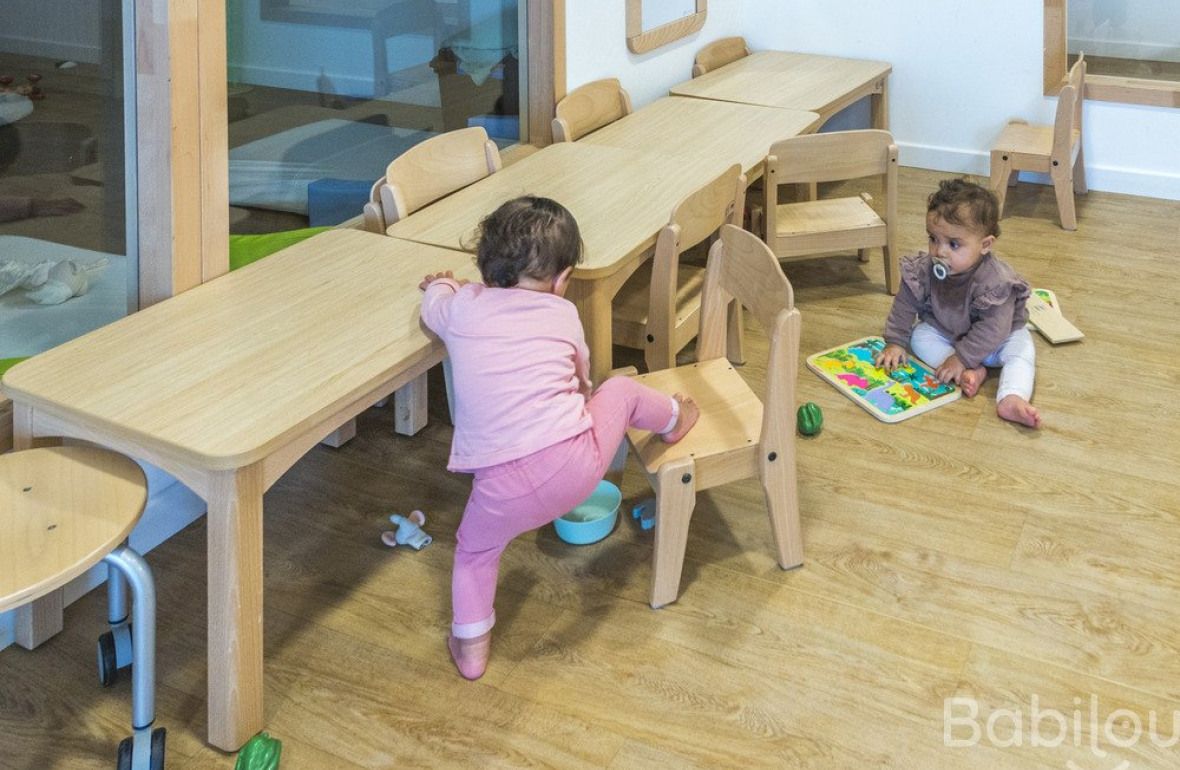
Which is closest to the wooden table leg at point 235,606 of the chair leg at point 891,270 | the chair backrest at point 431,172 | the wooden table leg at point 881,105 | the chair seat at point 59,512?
the chair seat at point 59,512

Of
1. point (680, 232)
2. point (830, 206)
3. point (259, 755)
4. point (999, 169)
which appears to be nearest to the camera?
point (259, 755)

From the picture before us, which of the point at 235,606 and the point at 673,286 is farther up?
the point at 673,286

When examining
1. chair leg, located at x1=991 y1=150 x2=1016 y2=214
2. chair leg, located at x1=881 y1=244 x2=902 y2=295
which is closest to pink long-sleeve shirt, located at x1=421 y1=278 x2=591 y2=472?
chair leg, located at x1=881 y1=244 x2=902 y2=295

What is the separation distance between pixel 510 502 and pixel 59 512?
2.13ft

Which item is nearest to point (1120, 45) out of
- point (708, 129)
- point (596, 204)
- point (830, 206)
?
point (830, 206)

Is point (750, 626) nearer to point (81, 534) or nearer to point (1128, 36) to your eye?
point (81, 534)

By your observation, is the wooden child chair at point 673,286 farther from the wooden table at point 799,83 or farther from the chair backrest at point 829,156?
the wooden table at point 799,83

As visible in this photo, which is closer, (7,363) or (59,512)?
(59,512)

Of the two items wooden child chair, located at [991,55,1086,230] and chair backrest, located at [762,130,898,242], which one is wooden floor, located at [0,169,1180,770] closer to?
chair backrest, located at [762,130,898,242]

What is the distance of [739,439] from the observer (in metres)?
2.14

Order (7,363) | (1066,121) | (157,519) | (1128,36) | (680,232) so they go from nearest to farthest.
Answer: (7,363) → (157,519) → (680,232) → (1066,121) → (1128,36)

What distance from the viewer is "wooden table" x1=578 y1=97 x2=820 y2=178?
311cm

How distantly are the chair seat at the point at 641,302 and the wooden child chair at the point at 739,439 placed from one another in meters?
0.36

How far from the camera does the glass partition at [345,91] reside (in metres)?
2.46
